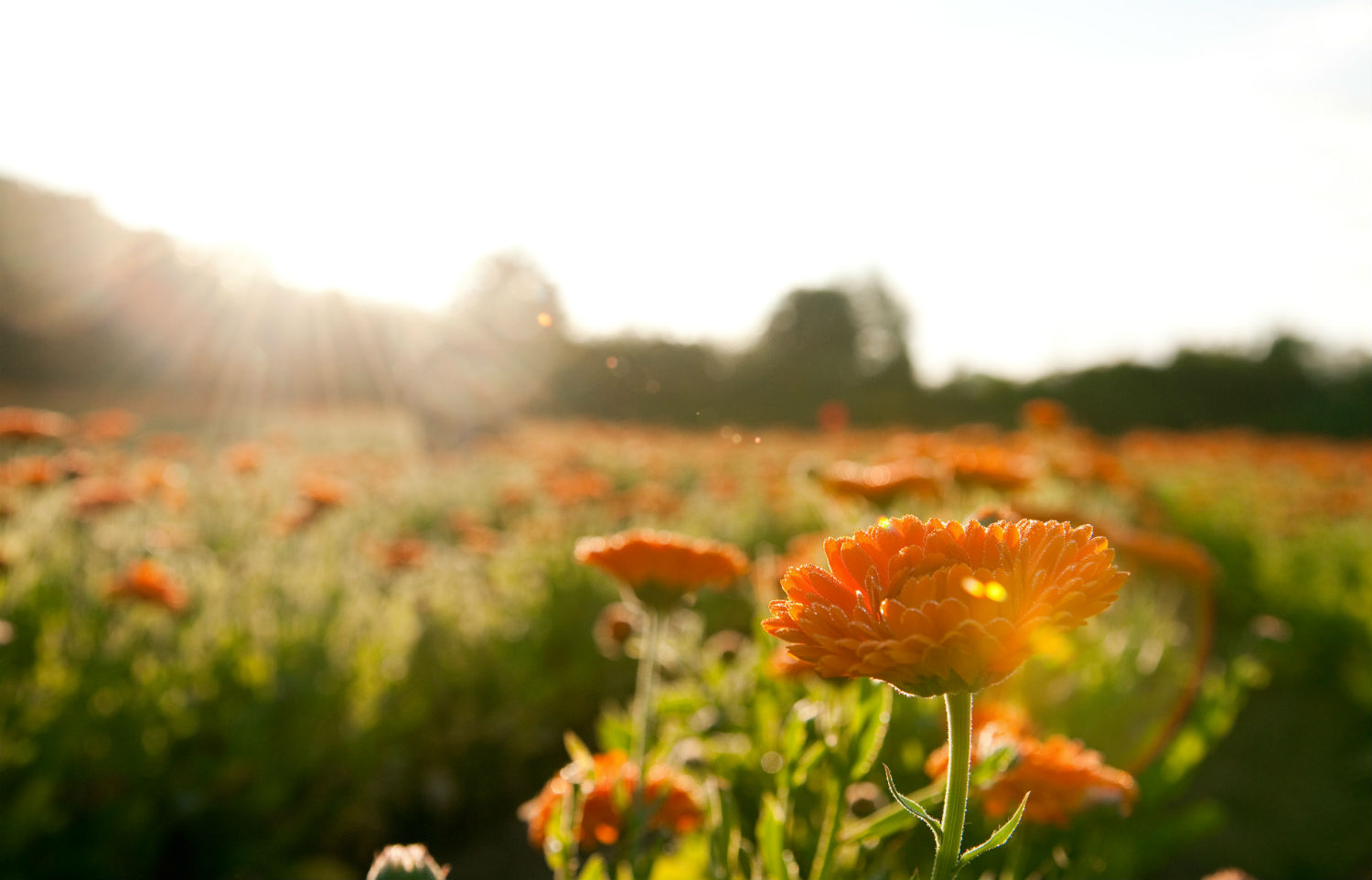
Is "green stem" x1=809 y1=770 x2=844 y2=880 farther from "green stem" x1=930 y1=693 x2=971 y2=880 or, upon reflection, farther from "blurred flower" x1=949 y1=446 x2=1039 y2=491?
"blurred flower" x1=949 y1=446 x2=1039 y2=491

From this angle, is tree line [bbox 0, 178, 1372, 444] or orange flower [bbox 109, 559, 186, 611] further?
tree line [bbox 0, 178, 1372, 444]

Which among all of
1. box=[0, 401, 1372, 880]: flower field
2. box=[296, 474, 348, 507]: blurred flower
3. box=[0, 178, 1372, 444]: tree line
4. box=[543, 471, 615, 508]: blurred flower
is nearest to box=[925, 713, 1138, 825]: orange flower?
box=[0, 401, 1372, 880]: flower field

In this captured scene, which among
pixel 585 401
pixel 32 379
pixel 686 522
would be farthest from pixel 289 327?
pixel 686 522

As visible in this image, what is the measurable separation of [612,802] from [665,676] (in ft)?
6.63

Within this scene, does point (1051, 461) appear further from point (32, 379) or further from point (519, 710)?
point (32, 379)

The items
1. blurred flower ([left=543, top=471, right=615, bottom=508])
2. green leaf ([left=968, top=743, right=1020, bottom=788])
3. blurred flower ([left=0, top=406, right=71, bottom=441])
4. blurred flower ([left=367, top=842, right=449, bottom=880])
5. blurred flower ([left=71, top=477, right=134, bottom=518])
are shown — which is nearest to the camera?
blurred flower ([left=367, top=842, right=449, bottom=880])

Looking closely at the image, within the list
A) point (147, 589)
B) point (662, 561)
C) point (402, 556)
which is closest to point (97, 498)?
point (147, 589)

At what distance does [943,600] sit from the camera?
0.59m

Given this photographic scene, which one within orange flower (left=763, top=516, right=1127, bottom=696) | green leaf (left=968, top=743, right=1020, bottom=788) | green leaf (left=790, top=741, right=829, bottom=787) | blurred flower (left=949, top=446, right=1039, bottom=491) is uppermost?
orange flower (left=763, top=516, right=1127, bottom=696)

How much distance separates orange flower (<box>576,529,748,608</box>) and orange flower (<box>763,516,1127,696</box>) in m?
0.53

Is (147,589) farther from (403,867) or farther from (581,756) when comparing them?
(403,867)

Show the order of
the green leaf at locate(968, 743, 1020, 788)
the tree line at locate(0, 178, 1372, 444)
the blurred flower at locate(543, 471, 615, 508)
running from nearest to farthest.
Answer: the green leaf at locate(968, 743, 1020, 788) < the blurred flower at locate(543, 471, 615, 508) < the tree line at locate(0, 178, 1372, 444)

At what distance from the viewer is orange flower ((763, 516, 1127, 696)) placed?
0.58m

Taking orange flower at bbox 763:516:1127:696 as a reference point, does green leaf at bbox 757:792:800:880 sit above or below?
below
